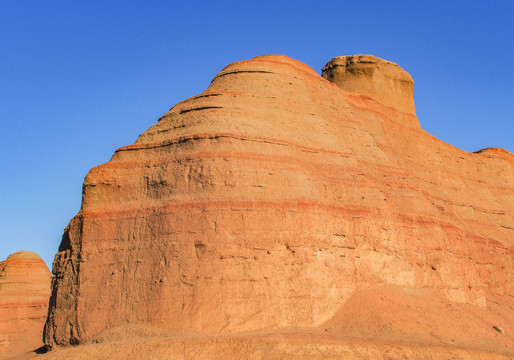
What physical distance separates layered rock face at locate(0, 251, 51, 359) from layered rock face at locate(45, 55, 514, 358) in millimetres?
24931

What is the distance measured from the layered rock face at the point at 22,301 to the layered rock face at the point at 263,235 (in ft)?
81.8

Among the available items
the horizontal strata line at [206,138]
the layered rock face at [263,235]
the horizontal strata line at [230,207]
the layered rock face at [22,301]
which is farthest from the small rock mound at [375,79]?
the layered rock face at [22,301]

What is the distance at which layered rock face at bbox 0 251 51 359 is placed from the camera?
4658cm

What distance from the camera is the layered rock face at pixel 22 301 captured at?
1834 inches

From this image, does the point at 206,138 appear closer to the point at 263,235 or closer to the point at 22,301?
the point at 263,235

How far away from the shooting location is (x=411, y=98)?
1548 inches

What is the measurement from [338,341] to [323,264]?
384 cm

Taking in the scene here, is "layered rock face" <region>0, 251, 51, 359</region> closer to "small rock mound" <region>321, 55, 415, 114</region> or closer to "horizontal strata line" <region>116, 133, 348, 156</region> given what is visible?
"horizontal strata line" <region>116, 133, 348, 156</region>

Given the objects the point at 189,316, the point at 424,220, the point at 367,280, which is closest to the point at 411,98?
the point at 424,220

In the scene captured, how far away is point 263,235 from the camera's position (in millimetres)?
21344

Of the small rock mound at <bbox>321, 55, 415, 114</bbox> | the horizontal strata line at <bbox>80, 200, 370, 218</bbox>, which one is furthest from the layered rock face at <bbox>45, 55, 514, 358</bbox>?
the small rock mound at <bbox>321, 55, 415, 114</bbox>

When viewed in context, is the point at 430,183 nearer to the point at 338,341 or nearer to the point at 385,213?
the point at 385,213

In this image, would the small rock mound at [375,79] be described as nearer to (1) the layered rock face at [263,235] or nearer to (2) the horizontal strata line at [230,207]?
(1) the layered rock face at [263,235]

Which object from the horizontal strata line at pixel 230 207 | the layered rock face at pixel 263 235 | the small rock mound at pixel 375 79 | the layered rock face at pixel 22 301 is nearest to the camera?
the layered rock face at pixel 263 235
